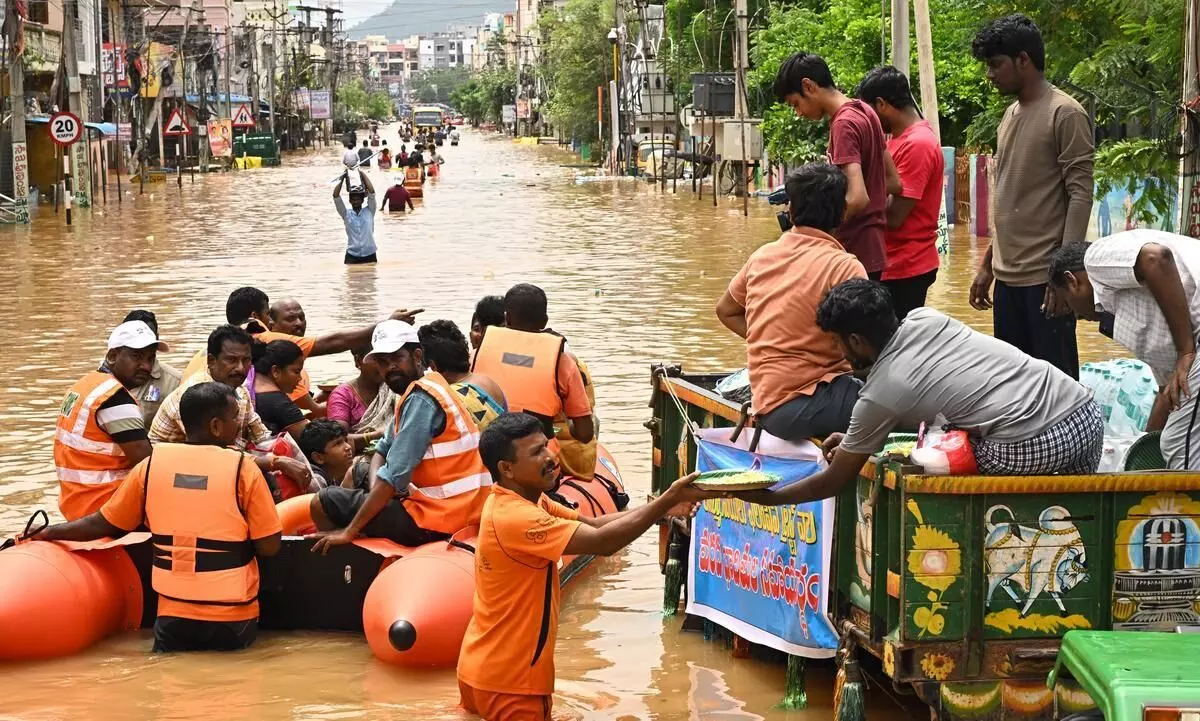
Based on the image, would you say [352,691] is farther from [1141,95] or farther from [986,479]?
[1141,95]

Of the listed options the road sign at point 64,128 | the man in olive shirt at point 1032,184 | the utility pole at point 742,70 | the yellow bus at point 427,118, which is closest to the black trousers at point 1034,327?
the man in olive shirt at point 1032,184

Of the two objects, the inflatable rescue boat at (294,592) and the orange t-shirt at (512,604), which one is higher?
the orange t-shirt at (512,604)

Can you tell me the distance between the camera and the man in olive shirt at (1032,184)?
21.8 ft

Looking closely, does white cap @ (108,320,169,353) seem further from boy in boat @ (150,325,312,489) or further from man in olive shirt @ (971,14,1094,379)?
man in olive shirt @ (971,14,1094,379)

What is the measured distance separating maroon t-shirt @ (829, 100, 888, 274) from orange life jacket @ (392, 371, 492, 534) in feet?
5.58

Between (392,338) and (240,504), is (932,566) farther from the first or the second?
(392,338)

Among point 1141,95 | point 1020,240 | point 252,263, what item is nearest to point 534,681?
point 1020,240

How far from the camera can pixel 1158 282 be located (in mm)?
5117

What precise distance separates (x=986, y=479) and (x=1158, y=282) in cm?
90

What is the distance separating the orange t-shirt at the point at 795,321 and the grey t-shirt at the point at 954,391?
0.67 metres

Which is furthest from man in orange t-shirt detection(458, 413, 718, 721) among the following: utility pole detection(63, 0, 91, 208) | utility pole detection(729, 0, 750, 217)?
utility pole detection(63, 0, 91, 208)

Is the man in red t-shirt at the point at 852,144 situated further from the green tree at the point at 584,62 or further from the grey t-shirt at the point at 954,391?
the green tree at the point at 584,62

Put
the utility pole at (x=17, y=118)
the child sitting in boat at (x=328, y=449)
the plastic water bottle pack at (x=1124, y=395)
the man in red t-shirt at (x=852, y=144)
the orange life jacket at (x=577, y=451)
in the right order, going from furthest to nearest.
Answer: the utility pole at (x=17, y=118) < the orange life jacket at (x=577, y=451) < the child sitting in boat at (x=328, y=449) < the plastic water bottle pack at (x=1124, y=395) < the man in red t-shirt at (x=852, y=144)

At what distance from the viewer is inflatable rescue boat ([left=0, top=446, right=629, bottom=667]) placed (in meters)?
6.40
